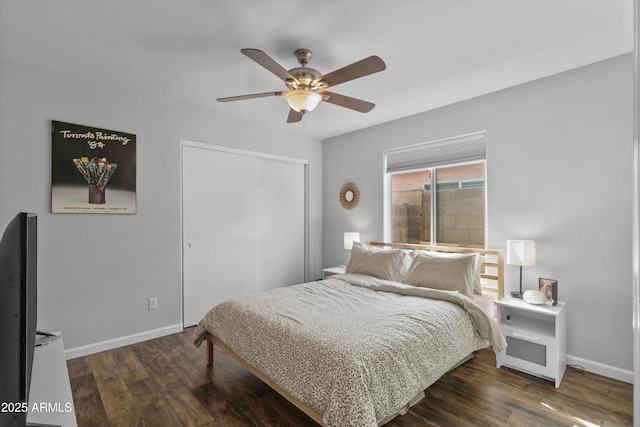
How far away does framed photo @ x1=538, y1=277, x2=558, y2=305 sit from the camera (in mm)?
2551

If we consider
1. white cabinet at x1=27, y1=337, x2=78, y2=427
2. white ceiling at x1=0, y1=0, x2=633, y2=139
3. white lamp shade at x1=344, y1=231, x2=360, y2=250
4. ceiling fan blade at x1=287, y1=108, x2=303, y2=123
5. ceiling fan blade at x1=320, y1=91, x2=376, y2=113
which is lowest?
white cabinet at x1=27, y1=337, x2=78, y2=427

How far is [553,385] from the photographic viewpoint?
→ 2369 millimetres

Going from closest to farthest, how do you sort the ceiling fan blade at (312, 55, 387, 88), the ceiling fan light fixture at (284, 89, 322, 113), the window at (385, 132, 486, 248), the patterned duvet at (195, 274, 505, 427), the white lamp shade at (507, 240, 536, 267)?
the patterned duvet at (195, 274, 505, 427), the ceiling fan blade at (312, 55, 387, 88), the ceiling fan light fixture at (284, 89, 322, 113), the white lamp shade at (507, 240, 536, 267), the window at (385, 132, 486, 248)

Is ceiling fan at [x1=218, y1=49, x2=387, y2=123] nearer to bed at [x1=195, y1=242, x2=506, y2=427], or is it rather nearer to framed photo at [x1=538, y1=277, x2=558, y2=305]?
bed at [x1=195, y1=242, x2=506, y2=427]

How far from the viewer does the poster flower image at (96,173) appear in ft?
9.45

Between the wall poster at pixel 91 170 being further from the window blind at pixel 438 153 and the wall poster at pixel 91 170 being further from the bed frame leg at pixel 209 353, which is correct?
the window blind at pixel 438 153

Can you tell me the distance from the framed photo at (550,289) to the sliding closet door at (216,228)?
3.25 meters

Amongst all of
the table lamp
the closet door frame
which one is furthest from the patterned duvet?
the closet door frame

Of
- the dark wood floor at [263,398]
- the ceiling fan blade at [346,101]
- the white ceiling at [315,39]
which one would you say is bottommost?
the dark wood floor at [263,398]

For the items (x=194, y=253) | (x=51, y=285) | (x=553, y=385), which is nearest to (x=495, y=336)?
(x=553, y=385)

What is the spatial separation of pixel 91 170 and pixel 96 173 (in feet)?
0.15

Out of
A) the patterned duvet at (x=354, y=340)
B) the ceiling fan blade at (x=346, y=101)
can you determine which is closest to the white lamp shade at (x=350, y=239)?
the patterned duvet at (x=354, y=340)

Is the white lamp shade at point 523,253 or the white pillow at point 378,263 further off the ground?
the white lamp shade at point 523,253

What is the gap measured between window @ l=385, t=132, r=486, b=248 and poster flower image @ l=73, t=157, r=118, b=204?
324 centimetres
